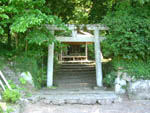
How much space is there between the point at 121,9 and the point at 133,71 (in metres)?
2.58

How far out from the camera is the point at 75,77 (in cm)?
860

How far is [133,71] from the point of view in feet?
20.4

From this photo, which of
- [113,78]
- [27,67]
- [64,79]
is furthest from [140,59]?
[27,67]

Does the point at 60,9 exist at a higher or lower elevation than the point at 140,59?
higher

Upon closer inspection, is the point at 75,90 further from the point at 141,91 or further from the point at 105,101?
the point at 141,91

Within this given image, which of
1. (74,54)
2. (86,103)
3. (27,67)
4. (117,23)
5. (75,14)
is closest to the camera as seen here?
(86,103)

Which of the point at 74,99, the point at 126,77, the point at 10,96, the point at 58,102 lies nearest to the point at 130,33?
the point at 126,77

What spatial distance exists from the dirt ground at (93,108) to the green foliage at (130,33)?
180 centimetres

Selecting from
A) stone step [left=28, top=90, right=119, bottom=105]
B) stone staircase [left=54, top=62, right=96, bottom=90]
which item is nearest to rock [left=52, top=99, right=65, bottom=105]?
stone step [left=28, top=90, right=119, bottom=105]

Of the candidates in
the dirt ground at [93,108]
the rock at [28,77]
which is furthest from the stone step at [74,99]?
the rock at [28,77]

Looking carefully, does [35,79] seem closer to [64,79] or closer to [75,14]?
[64,79]

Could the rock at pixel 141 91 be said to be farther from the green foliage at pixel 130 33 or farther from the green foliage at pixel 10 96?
the green foliage at pixel 10 96

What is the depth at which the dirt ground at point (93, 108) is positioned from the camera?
487 centimetres

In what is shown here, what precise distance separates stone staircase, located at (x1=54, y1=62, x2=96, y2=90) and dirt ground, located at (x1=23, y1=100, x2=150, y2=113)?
6.59 feet
